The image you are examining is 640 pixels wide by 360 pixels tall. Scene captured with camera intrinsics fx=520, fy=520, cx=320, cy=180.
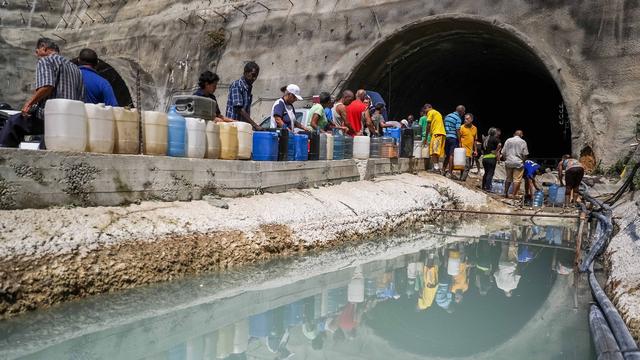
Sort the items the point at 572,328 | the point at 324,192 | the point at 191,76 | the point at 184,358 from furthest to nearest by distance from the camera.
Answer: the point at 191,76
the point at 324,192
the point at 572,328
the point at 184,358

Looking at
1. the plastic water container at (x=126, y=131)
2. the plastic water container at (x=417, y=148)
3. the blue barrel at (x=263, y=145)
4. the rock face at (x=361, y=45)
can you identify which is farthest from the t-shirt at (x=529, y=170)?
the plastic water container at (x=126, y=131)

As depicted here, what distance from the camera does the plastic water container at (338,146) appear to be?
29.8ft

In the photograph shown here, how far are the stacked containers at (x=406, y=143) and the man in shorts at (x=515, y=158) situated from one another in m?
2.04

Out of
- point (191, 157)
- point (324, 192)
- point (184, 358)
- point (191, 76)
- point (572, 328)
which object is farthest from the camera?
point (191, 76)

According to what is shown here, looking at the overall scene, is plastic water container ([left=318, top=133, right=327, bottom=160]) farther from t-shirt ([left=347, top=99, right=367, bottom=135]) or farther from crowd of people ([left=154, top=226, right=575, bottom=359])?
crowd of people ([left=154, top=226, right=575, bottom=359])

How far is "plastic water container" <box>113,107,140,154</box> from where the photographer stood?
5207 mm

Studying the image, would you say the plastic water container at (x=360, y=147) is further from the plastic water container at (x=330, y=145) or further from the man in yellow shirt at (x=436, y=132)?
the man in yellow shirt at (x=436, y=132)

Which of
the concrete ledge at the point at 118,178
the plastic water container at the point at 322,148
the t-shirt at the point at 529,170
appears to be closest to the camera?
the concrete ledge at the point at 118,178

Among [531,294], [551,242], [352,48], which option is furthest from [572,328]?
[352,48]

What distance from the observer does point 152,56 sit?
20141 mm

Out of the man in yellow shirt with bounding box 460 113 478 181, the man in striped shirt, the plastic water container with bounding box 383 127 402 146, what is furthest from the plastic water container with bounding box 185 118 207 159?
the man in yellow shirt with bounding box 460 113 478 181

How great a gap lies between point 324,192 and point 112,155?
357cm

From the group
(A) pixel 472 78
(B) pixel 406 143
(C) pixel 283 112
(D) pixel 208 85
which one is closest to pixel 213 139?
(D) pixel 208 85

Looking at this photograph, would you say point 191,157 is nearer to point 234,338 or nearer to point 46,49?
point 46,49
